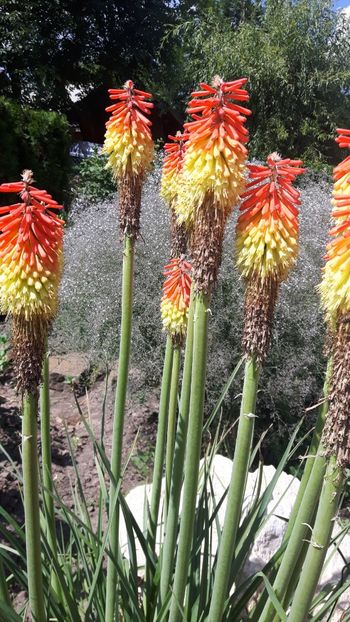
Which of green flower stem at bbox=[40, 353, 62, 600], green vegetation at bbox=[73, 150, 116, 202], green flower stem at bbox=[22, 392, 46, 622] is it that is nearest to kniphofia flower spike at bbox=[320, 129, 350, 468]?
green flower stem at bbox=[22, 392, 46, 622]

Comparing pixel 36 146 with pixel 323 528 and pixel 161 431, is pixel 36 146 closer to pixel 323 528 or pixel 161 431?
pixel 161 431

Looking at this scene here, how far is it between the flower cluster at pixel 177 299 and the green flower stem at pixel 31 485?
839 millimetres

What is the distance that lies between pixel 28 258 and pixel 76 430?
14.4 feet

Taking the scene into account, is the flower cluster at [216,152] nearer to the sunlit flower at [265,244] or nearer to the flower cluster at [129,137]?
the sunlit flower at [265,244]

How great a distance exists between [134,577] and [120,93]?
169 centimetres

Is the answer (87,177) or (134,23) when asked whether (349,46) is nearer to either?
(134,23)

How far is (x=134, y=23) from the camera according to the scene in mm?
16891

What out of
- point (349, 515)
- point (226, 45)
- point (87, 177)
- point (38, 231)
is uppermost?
point (226, 45)

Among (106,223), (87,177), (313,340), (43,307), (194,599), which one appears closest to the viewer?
(43,307)

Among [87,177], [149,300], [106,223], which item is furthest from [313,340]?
[87,177]

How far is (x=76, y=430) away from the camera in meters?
5.80

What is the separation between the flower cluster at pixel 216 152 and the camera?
1.52 metres

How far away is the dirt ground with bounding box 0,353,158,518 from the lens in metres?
4.63

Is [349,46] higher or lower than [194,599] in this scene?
higher
